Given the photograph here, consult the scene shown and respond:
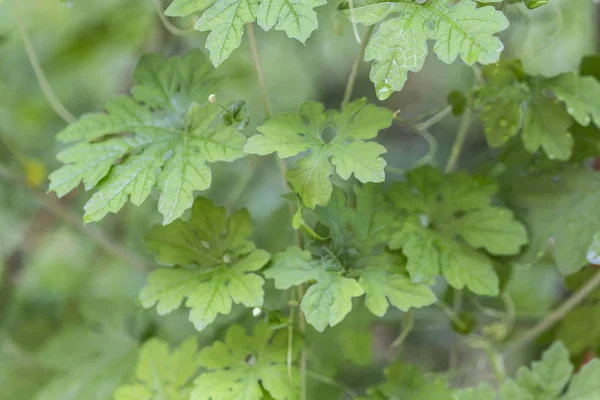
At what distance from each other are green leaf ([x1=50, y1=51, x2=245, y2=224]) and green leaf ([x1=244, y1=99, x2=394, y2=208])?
6cm

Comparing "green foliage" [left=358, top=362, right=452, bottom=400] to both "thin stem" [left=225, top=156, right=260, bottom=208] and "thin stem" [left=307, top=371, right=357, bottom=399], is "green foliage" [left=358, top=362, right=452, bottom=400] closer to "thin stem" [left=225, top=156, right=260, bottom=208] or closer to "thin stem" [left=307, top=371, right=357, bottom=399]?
"thin stem" [left=307, top=371, right=357, bottom=399]

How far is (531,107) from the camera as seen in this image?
2.82 feet

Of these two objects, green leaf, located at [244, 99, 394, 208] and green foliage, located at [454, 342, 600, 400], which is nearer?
green leaf, located at [244, 99, 394, 208]

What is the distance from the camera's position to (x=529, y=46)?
1269 mm

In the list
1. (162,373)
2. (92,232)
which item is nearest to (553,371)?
(162,373)

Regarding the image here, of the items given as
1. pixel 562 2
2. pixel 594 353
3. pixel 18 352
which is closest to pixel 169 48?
pixel 18 352

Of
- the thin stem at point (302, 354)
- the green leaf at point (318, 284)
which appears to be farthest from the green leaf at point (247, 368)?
the green leaf at point (318, 284)

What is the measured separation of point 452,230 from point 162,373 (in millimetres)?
562

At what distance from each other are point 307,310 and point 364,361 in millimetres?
482

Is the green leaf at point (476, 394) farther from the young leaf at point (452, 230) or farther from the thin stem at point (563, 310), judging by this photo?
the thin stem at point (563, 310)

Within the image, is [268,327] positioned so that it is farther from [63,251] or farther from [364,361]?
[63,251]

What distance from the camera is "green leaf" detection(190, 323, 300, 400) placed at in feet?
2.56

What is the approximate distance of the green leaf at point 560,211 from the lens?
898mm

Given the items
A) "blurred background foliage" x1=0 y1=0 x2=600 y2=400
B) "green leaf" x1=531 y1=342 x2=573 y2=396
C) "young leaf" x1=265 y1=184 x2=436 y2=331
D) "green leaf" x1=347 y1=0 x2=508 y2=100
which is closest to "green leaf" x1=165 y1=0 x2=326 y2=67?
"green leaf" x1=347 y1=0 x2=508 y2=100
